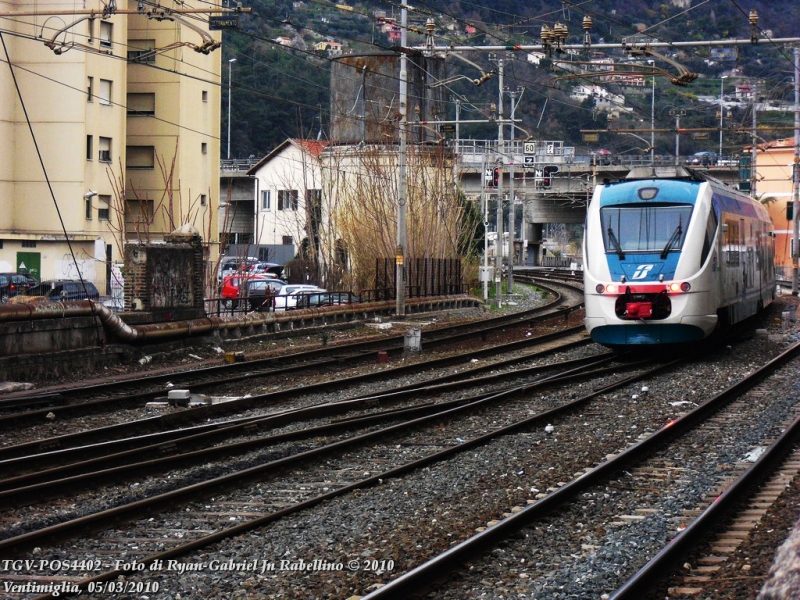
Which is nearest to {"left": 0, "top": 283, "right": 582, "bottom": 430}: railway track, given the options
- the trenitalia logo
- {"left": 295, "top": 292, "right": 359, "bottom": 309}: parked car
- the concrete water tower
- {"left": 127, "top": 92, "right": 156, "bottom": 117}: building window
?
{"left": 295, "top": 292, "right": 359, "bottom": 309}: parked car

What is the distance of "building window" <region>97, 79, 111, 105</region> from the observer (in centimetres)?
4819

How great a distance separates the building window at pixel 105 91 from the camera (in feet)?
158

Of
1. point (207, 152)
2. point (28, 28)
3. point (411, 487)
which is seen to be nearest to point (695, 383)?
point (411, 487)

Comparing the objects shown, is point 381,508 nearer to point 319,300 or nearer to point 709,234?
point 709,234

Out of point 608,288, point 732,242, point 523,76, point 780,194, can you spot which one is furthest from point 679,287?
point 523,76

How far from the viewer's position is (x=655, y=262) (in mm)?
19156

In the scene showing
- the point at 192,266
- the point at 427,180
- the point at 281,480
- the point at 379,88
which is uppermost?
the point at 379,88

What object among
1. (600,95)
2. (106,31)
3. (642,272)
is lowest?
(642,272)

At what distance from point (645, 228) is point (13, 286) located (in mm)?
19254

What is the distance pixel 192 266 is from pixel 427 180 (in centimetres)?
1996

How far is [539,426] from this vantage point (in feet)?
44.5

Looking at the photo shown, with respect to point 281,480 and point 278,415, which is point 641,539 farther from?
point 278,415

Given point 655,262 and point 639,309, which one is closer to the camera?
point 639,309

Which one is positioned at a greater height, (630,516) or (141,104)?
(141,104)
